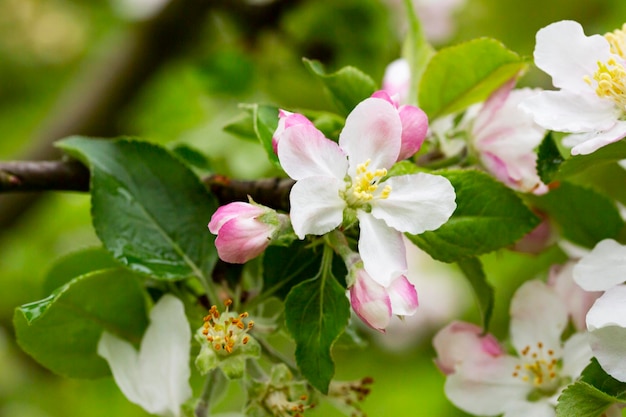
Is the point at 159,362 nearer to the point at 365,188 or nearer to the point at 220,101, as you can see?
the point at 365,188

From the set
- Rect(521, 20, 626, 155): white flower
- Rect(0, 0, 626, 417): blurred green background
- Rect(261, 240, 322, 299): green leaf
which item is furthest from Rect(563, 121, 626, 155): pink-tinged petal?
Rect(0, 0, 626, 417): blurred green background

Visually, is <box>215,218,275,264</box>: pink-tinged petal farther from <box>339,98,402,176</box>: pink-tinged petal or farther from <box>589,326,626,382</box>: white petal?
<box>589,326,626,382</box>: white petal

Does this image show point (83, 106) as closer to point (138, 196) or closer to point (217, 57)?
point (217, 57)

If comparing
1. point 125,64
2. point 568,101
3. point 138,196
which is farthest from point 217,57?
point 568,101

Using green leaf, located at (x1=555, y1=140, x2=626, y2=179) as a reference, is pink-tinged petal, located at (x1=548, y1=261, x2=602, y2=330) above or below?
below

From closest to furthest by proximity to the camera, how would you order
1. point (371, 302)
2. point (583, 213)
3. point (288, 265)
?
point (371, 302) < point (288, 265) < point (583, 213)

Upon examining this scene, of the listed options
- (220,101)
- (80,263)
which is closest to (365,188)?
(80,263)

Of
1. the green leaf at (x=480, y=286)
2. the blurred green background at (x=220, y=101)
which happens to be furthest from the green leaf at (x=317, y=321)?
the blurred green background at (x=220, y=101)
